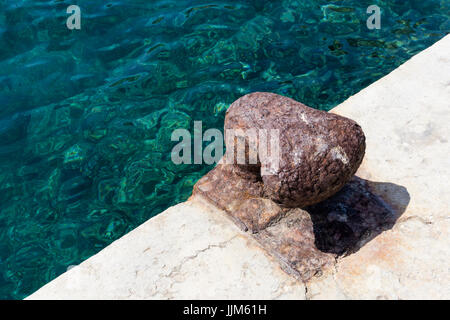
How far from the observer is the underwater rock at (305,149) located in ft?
9.67

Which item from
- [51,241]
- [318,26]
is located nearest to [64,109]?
[51,241]

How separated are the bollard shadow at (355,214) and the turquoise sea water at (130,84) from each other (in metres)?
1.73

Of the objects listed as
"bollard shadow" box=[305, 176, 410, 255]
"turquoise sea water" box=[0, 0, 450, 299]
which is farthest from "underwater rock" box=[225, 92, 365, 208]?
"turquoise sea water" box=[0, 0, 450, 299]

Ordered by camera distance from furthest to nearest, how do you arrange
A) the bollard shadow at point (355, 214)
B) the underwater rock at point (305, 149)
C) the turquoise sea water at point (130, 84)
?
1. the turquoise sea water at point (130, 84)
2. the bollard shadow at point (355, 214)
3. the underwater rock at point (305, 149)

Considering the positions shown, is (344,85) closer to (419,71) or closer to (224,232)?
(419,71)

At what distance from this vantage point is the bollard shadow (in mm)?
3436

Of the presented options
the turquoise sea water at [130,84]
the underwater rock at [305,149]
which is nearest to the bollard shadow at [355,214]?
the underwater rock at [305,149]

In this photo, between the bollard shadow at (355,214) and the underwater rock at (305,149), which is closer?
the underwater rock at (305,149)

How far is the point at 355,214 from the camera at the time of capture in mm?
3551

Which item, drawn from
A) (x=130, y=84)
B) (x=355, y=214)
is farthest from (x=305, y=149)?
→ (x=130, y=84)

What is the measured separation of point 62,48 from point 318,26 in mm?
3334

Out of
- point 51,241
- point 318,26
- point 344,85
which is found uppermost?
point 318,26

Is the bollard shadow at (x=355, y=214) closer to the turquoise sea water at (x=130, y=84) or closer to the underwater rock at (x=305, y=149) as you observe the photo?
the underwater rock at (x=305, y=149)
